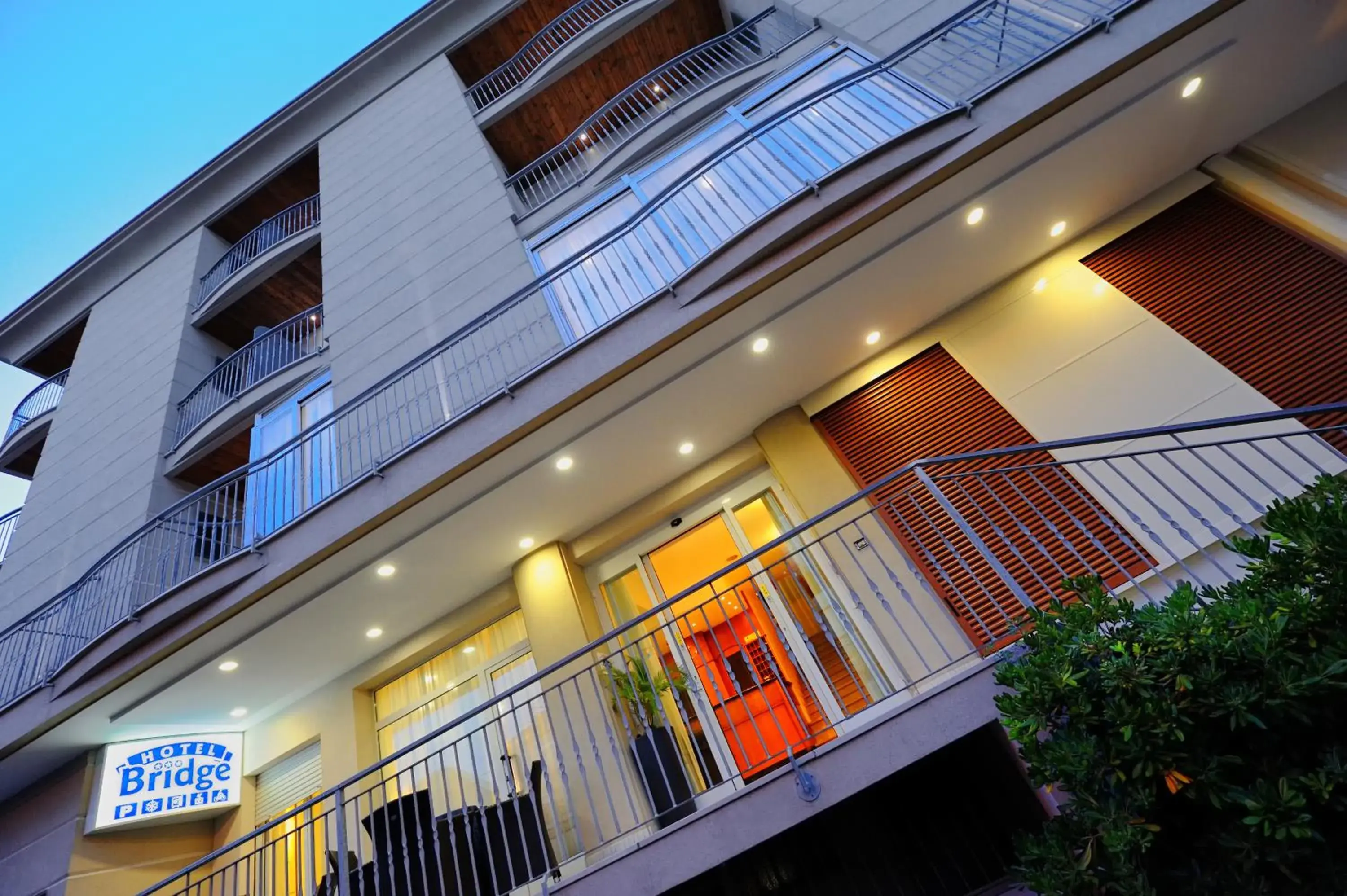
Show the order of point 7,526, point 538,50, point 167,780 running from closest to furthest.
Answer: point 167,780 < point 7,526 < point 538,50

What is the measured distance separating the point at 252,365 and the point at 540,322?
592 centimetres

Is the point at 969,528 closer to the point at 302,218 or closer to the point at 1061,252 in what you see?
the point at 1061,252

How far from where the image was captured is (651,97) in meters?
9.95

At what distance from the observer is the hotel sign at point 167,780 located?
6.21m

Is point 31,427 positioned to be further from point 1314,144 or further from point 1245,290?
point 1314,144

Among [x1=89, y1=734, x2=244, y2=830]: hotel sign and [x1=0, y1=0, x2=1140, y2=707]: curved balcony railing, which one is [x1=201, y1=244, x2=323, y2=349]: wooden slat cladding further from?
[x1=89, y1=734, x2=244, y2=830]: hotel sign

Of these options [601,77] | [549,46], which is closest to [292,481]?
[601,77]

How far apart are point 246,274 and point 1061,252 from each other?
11.0m

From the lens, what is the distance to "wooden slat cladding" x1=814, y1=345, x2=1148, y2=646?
5008 millimetres

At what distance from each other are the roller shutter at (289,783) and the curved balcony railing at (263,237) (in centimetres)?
786

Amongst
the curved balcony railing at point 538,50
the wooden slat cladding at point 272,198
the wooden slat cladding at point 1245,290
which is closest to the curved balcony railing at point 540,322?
the wooden slat cladding at point 1245,290

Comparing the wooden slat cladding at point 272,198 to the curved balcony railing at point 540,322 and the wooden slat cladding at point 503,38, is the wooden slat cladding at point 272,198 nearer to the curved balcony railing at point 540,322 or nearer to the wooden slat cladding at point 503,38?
the wooden slat cladding at point 503,38

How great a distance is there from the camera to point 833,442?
6195 millimetres

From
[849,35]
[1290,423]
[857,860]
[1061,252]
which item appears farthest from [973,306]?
[857,860]
